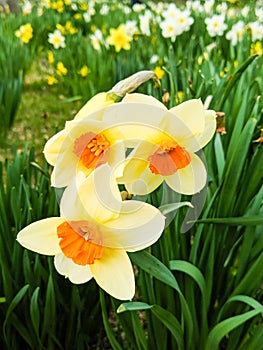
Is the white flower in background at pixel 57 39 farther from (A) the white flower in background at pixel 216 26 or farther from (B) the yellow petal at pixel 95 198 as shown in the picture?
(B) the yellow petal at pixel 95 198

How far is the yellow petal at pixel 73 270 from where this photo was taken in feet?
2.19

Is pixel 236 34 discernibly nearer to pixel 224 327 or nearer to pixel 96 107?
pixel 224 327

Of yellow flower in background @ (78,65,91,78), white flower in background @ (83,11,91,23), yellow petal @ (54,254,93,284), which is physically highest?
white flower in background @ (83,11,91,23)

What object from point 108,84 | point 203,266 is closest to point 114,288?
point 203,266

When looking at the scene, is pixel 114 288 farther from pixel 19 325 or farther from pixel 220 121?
pixel 19 325

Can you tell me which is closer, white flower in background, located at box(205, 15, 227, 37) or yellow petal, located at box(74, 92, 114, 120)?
yellow petal, located at box(74, 92, 114, 120)

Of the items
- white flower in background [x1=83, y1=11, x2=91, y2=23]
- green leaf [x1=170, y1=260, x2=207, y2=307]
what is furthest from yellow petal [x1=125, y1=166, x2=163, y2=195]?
white flower in background [x1=83, y1=11, x2=91, y2=23]

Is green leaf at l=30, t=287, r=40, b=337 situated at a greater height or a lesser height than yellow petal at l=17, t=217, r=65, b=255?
lesser

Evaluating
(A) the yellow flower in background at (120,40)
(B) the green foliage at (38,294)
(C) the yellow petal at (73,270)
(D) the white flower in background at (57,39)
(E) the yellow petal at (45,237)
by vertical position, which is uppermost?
(D) the white flower in background at (57,39)

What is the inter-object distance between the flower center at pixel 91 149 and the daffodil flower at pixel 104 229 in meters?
0.03

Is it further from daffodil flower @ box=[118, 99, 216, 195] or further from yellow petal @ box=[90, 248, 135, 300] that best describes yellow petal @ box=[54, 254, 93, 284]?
daffodil flower @ box=[118, 99, 216, 195]

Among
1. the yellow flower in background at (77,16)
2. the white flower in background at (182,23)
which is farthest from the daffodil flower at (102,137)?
the yellow flower in background at (77,16)

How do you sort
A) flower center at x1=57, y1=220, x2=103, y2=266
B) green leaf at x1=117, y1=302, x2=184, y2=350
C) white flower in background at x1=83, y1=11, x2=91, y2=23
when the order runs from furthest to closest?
white flower in background at x1=83, y1=11, x2=91, y2=23 < green leaf at x1=117, y1=302, x2=184, y2=350 < flower center at x1=57, y1=220, x2=103, y2=266

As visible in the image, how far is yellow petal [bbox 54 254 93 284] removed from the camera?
0.67m
